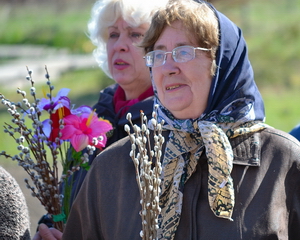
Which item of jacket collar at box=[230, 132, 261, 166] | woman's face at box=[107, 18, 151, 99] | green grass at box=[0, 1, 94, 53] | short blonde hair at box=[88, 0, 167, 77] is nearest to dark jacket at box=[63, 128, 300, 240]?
jacket collar at box=[230, 132, 261, 166]

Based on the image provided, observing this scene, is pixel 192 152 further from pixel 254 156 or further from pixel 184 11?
pixel 184 11

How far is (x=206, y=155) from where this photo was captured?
228 cm

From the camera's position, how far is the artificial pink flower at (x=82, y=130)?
99.8 inches

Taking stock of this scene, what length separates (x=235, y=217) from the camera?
217 centimetres

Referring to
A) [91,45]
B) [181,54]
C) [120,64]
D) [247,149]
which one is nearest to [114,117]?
[120,64]

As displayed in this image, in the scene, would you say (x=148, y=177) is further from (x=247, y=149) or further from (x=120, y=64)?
(x=120, y=64)

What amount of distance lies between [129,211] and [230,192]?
50 cm

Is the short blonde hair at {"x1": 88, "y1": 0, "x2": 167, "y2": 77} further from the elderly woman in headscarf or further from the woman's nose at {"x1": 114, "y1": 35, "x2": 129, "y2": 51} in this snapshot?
the elderly woman in headscarf

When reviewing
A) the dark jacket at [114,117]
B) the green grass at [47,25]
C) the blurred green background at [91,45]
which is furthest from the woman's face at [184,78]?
the green grass at [47,25]

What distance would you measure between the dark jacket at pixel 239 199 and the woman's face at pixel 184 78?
0.81ft

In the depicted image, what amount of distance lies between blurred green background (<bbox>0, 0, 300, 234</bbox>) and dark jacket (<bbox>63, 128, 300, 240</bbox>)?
414 centimetres

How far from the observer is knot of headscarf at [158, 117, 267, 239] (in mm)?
2191

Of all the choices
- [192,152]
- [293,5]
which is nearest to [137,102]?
[192,152]

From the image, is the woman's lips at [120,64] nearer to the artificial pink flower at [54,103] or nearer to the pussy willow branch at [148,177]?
the artificial pink flower at [54,103]
